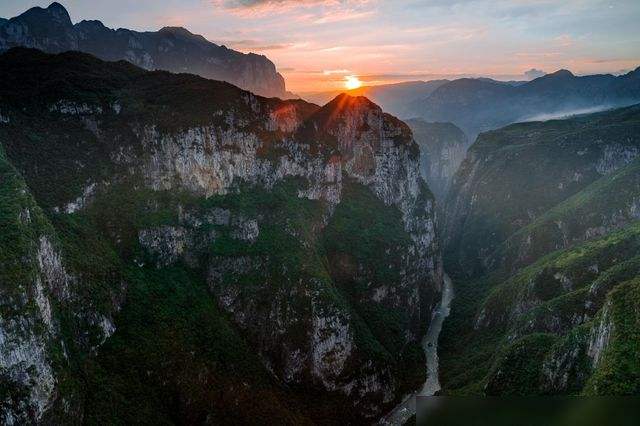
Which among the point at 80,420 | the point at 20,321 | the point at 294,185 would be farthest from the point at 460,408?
the point at 294,185

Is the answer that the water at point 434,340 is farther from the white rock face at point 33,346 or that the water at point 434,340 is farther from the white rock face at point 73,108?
the white rock face at point 73,108

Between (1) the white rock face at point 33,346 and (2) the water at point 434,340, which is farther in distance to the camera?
(2) the water at point 434,340

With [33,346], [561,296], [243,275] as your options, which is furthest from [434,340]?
[33,346]

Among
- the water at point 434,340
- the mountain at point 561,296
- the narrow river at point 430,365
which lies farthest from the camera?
the water at point 434,340

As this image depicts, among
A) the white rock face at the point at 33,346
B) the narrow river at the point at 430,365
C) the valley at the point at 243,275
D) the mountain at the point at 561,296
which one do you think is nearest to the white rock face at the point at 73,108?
the valley at the point at 243,275

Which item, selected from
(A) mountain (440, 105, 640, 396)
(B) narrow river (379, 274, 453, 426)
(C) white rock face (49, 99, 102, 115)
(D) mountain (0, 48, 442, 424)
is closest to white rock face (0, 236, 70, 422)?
(D) mountain (0, 48, 442, 424)

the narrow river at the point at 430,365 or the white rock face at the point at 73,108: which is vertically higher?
the white rock face at the point at 73,108

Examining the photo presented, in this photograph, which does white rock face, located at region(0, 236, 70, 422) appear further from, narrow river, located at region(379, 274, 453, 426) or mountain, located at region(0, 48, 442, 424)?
narrow river, located at region(379, 274, 453, 426)
